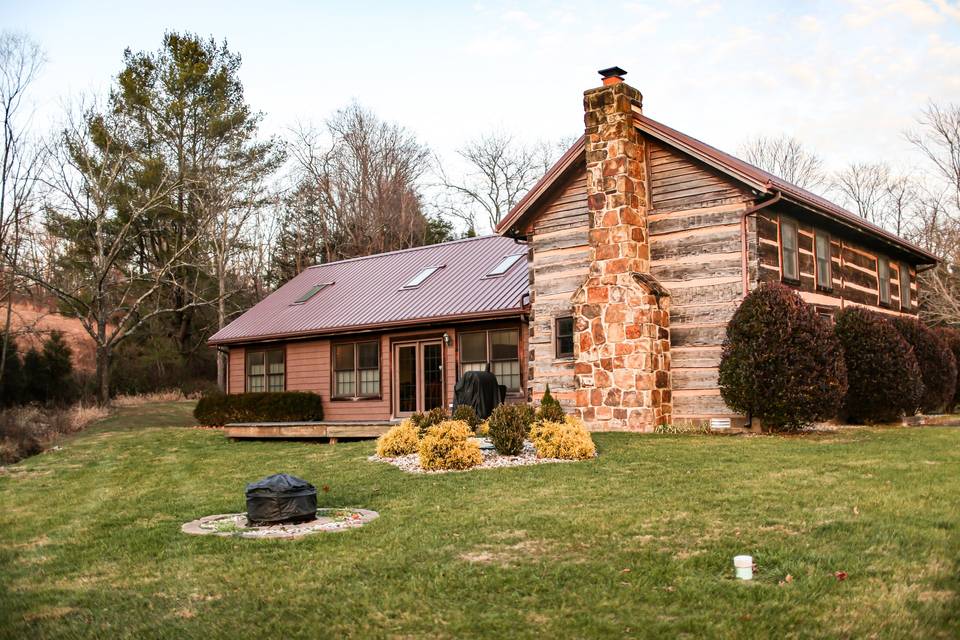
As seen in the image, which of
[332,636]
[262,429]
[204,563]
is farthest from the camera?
[262,429]

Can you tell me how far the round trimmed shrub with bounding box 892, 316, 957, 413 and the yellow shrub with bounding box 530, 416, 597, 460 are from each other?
34.4ft

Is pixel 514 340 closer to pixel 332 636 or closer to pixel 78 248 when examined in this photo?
pixel 332 636

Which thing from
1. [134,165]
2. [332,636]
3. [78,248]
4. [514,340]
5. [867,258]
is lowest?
[332,636]

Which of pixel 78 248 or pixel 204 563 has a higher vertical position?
pixel 78 248

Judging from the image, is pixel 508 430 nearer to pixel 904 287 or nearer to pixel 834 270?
pixel 834 270

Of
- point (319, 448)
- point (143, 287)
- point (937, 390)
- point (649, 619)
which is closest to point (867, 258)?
point (937, 390)

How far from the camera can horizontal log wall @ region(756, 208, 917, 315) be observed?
16938 mm

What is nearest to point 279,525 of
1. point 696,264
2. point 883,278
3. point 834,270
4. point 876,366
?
point 696,264

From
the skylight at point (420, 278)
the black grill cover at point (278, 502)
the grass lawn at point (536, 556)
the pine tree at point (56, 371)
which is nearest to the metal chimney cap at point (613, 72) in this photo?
the skylight at point (420, 278)

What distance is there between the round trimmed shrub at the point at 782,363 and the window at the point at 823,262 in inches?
174

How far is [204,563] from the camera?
6.95m

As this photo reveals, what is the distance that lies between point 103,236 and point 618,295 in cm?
2384

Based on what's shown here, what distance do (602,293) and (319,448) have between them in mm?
6190

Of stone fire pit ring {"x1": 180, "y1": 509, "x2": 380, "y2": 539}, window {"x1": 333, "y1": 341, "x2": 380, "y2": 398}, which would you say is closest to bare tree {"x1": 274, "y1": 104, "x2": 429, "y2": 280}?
window {"x1": 333, "y1": 341, "x2": 380, "y2": 398}
